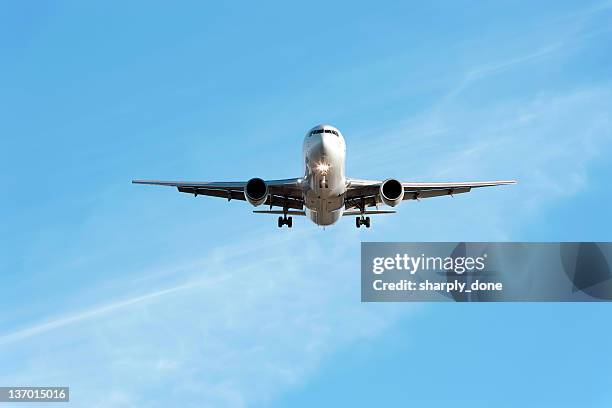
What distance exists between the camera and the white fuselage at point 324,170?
27.7 metres

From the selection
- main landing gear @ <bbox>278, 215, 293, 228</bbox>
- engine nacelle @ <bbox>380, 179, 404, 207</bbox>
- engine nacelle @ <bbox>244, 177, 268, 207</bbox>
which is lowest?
engine nacelle @ <bbox>244, 177, 268, 207</bbox>

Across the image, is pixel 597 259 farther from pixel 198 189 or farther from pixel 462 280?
pixel 198 189

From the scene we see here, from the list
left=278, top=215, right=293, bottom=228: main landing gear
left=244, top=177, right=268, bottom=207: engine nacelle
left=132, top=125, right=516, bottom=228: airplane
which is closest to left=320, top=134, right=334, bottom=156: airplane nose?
left=132, top=125, right=516, bottom=228: airplane

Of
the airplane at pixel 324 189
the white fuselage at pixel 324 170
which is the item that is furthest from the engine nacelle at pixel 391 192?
the white fuselage at pixel 324 170

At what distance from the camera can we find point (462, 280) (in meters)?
30.9

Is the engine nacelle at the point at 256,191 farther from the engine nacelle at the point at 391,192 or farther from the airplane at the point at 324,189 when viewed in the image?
the engine nacelle at the point at 391,192

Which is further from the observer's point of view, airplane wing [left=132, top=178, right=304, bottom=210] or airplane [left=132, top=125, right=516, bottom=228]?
airplane wing [left=132, top=178, right=304, bottom=210]

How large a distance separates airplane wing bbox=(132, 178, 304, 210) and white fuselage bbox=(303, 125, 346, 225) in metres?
1.44

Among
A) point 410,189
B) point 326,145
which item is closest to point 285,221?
point 410,189

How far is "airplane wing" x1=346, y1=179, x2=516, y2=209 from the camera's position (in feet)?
104

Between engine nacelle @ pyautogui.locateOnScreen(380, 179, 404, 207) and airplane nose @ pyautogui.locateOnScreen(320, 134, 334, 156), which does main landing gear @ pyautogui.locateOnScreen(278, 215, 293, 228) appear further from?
airplane nose @ pyautogui.locateOnScreen(320, 134, 334, 156)

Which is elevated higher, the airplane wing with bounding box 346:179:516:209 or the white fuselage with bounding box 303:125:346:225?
the airplane wing with bounding box 346:179:516:209

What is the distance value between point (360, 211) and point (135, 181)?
11243 mm

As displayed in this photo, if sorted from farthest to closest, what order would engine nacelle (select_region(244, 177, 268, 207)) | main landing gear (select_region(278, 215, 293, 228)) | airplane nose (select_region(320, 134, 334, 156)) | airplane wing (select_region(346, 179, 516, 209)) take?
main landing gear (select_region(278, 215, 293, 228)) → airplane wing (select_region(346, 179, 516, 209)) → engine nacelle (select_region(244, 177, 268, 207)) → airplane nose (select_region(320, 134, 334, 156))
